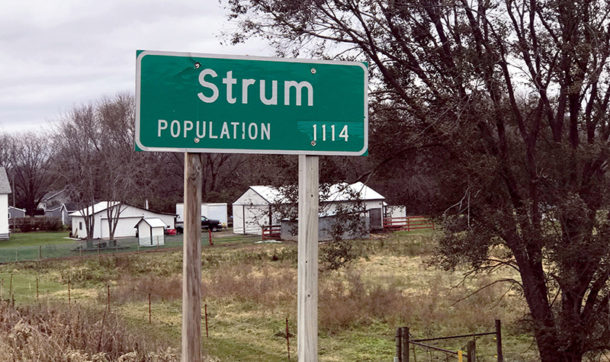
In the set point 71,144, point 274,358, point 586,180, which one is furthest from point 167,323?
point 71,144

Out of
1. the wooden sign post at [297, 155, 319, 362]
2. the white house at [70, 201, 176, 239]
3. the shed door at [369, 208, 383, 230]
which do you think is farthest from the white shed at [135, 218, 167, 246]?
the wooden sign post at [297, 155, 319, 362]

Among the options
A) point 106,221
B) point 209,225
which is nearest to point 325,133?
point 106,221

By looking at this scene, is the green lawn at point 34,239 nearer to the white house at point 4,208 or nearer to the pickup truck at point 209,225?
the white house at point 4,208

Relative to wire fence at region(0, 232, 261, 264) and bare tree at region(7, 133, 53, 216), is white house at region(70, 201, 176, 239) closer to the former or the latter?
wire fence at region(0, 232, 261, 264)

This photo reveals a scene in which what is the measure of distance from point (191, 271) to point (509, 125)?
13488 millimetres

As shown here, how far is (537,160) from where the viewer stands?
13891 millimetres

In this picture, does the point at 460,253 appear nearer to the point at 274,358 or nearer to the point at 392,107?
the point at 392,107

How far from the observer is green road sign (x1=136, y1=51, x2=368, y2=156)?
8.54ft

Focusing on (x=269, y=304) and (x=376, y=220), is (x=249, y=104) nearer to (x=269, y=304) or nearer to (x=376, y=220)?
(x=269, y=304)

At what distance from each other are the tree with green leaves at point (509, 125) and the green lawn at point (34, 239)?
33.8 m

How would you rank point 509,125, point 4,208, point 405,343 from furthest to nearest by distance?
point 4,208 < point 509,125 < point 405,343

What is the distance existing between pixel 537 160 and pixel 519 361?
446cm

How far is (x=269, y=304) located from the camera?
18844 mm

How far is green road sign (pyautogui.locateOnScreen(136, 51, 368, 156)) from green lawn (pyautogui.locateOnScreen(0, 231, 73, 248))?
138ft
